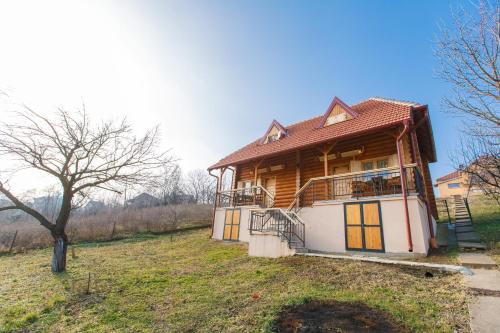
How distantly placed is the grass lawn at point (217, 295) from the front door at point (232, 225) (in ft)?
14.9

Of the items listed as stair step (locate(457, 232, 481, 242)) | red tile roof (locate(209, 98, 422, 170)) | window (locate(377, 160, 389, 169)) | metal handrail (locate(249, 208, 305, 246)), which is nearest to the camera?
stair step (locate(457, 232, 481, 242))

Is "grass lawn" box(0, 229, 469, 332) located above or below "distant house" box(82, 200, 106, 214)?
below

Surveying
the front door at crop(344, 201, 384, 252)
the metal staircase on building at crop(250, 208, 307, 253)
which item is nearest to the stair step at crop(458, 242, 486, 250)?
the front door at crop(344, 201, 384, 252)

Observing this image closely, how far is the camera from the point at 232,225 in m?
13.7

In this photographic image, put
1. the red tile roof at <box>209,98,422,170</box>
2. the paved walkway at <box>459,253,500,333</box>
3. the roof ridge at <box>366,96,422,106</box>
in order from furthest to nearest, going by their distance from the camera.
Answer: the roof ridge at <box>366,96,422,106</box> < the red tile roof at <box>209,98,422,170</box> < the paved walkway at <box>459,253,500,333</box>

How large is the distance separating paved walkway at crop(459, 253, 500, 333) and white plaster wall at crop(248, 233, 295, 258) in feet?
16.6

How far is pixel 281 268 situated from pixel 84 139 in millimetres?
9282

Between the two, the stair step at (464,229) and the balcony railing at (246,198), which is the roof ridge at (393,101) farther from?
the balcony railing at (246,198)

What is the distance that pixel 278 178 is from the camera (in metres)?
14.2

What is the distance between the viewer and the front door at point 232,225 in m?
13.4

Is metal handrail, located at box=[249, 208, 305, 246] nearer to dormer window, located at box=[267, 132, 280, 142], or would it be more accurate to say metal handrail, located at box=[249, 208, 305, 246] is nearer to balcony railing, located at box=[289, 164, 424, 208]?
balcony railing, located at box=[289, 164, 424, 208]

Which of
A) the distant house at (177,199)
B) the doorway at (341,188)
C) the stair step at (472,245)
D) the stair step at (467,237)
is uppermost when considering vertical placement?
the distant house at (177,199)

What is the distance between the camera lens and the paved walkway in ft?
10.9

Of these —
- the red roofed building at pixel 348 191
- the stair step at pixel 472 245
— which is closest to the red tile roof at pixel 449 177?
the red roofed building at pixel 348 191
